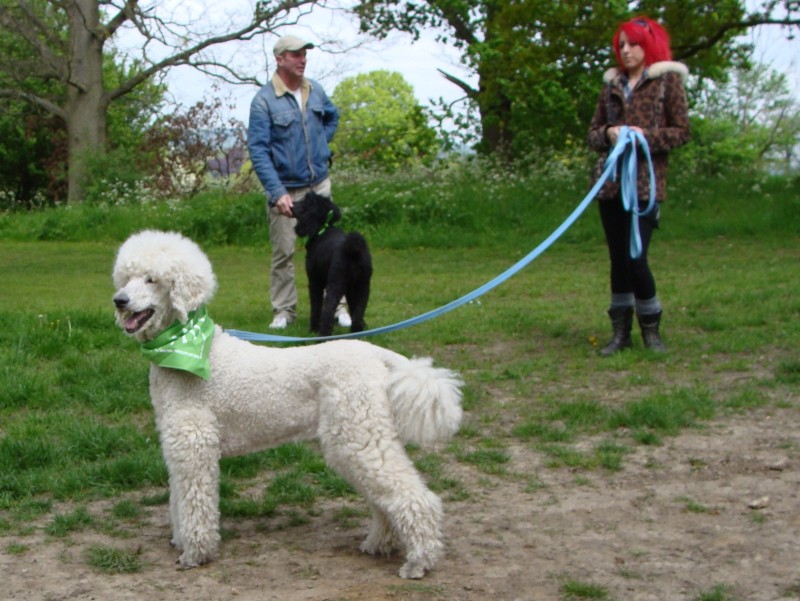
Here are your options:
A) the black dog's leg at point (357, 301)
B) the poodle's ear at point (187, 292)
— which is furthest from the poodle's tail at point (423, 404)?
the black dog's leg at point (357, 301)

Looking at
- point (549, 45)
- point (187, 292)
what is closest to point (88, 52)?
point (549, 45)

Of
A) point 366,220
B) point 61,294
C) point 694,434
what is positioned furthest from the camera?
point 366,220

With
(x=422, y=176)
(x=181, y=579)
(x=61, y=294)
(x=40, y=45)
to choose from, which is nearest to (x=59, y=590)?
(x=181, y=579)

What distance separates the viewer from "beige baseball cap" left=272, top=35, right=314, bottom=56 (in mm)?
7520

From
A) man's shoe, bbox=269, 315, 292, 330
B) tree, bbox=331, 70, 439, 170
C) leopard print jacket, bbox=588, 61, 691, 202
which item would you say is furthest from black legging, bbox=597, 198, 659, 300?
tree, bbox=331, 70, 439, 170

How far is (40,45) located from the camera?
24953 millimetres

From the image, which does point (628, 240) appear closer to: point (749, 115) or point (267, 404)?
point (267, 404)

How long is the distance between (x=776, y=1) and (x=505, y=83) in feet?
17.9

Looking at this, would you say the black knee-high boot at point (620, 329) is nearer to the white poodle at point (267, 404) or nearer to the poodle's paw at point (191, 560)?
the white poodle at point (267, 404)

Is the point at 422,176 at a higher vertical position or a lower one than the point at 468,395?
higher

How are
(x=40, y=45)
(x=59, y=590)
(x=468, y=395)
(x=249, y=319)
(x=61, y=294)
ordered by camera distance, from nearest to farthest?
(x=59, y=590) < (x=468, y=395) < (x=249, y=319) < (x=61, y=294) < (x=40, y=45)

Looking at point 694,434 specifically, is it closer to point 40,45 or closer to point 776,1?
point 776,1

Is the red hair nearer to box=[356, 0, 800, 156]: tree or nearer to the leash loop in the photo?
the leash loop

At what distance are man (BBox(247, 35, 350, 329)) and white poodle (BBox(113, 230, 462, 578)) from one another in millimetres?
3766
